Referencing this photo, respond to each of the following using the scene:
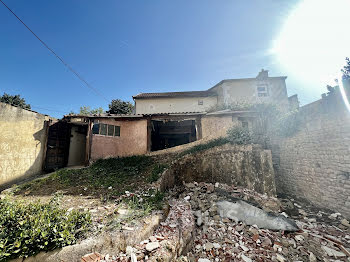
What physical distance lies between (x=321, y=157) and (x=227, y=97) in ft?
31.8

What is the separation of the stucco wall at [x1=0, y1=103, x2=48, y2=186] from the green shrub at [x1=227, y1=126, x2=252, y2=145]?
11.0 metres

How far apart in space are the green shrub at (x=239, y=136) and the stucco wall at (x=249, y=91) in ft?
24.9

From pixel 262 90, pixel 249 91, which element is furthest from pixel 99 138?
pixel 262 90

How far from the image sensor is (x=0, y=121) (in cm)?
692

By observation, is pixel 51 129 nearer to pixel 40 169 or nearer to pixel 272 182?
pixel 40 169

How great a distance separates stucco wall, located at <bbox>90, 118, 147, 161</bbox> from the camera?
9268mm

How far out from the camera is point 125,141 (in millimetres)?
9883

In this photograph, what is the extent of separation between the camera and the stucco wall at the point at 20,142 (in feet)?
Result: 22.8

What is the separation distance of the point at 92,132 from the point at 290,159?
37.6 ft

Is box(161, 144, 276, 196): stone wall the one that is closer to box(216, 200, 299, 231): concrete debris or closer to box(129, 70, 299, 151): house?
box(216, 200, 299, 231): concrete debris

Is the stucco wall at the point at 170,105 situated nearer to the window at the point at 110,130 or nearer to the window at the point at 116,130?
the window at the point at 116,130

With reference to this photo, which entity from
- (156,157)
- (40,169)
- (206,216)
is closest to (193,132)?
(156,157)

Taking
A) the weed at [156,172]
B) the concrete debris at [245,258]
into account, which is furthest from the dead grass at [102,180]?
the concrete debris at [245,258]

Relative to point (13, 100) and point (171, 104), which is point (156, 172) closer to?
point (171, 104)
